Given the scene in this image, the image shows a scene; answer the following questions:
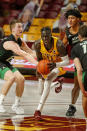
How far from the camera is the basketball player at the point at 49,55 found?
227 inches

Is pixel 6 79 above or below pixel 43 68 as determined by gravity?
below

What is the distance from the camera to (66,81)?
Result: 9.67 metres

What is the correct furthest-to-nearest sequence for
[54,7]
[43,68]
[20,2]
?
[20,2] → [54,7] → [43,68]

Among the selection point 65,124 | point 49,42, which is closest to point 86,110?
point 65,124

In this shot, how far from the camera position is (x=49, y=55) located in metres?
6.05

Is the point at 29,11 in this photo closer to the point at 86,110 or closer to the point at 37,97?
the point at 37,97

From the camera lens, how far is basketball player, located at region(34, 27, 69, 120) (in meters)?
5.76

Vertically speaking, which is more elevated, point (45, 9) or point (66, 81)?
point (45, 9)

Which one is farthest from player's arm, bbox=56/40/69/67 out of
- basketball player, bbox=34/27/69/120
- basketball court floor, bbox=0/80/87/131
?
basketball court floor, bbox=0/80/87/131

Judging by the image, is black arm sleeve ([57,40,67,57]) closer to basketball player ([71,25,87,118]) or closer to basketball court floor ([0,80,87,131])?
basketball player ([71,25,87,118])

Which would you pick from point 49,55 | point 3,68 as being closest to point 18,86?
point 3,68

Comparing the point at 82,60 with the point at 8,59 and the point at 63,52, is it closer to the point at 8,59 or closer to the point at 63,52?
the point at 63,52

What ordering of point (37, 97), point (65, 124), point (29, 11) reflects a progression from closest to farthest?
point (65, 124)
point (37, 97)
point (29, 11)

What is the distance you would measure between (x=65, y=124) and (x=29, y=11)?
36.8 ft
